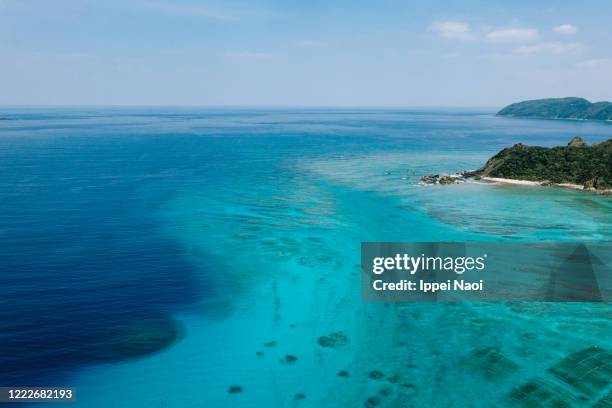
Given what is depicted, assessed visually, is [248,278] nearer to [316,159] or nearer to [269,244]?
[269,244]

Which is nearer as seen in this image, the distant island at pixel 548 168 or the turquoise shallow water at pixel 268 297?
the turquoise shallow water at pixel 268 297

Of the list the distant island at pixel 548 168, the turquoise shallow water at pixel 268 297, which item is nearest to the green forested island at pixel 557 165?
the distant island at pixel 548 168

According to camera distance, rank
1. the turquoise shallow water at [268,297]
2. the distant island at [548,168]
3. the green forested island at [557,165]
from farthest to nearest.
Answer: the distant island at [548,168]
the green forested island at [557,165]
the turquoise shallow water at [268,297]

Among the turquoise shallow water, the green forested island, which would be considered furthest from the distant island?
the turquoise shallow water

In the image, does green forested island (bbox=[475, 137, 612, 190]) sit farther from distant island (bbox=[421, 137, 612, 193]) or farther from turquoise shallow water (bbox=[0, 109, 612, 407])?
turquoise shallow water (bbox=[0, 109, 612, 407])

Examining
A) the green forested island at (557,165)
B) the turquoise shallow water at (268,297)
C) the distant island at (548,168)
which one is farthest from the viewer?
the distant island at (548,168)

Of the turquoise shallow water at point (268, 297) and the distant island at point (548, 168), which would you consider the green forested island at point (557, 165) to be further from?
the turquoise shallow water at point (268, 297)
